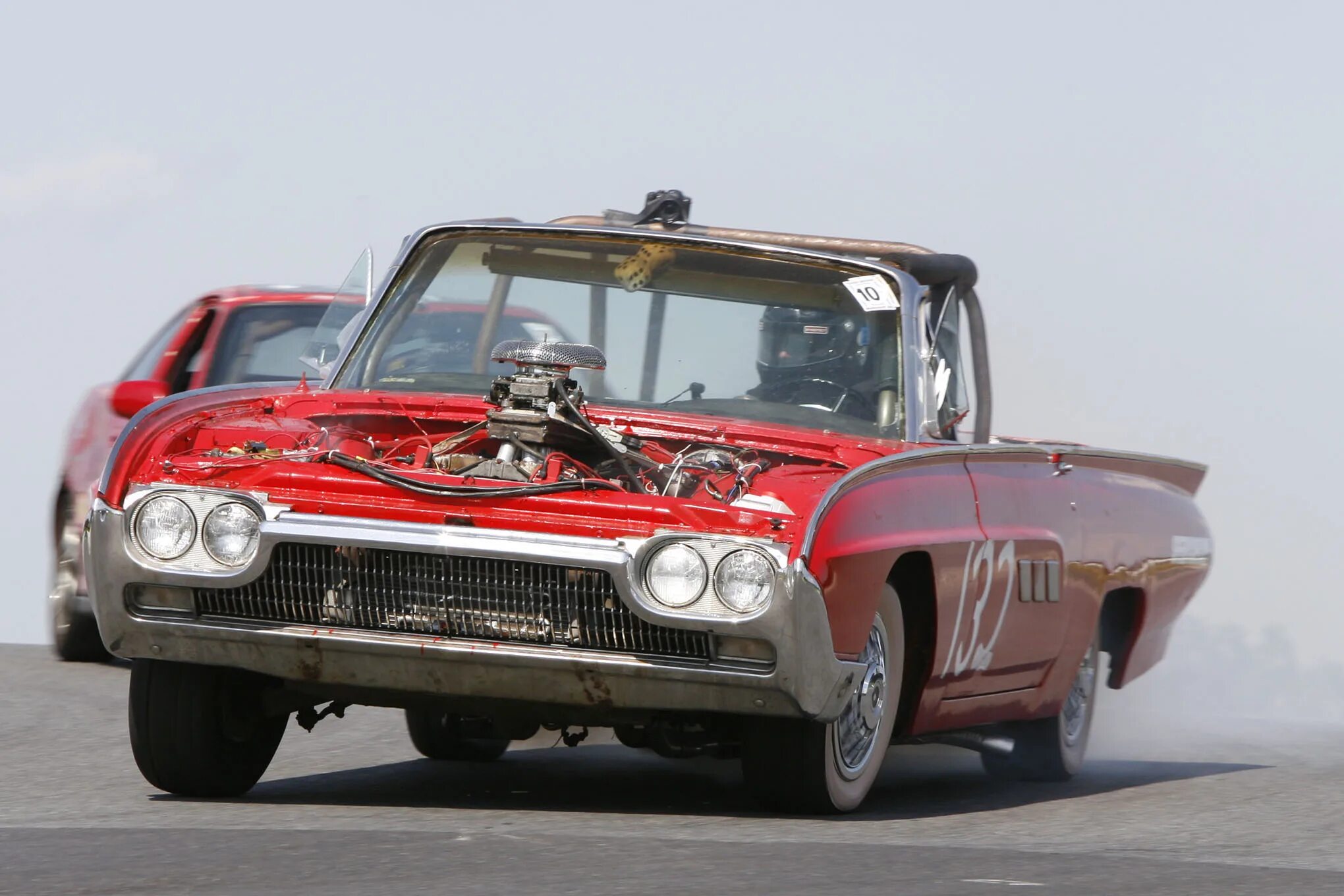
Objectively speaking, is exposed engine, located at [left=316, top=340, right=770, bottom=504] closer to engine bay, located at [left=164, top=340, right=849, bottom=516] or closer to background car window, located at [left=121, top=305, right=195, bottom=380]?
engine bay, located at [left=164, top=340, right=849, bottom=516]

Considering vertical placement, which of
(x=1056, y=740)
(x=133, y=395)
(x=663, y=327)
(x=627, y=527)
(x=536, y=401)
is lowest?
(x=1056, y=740)

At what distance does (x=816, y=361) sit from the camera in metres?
6.71

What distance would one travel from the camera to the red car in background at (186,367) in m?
10.5

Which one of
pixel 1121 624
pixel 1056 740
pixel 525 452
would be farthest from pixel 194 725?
pixel 1121 624

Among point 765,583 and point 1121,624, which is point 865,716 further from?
point 1121,624

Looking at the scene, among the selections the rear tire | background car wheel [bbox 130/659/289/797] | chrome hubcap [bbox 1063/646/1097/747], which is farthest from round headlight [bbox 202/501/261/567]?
the rear tire

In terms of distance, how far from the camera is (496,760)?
775 cm

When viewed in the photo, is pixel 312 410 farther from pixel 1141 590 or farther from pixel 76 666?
pixel 76 666

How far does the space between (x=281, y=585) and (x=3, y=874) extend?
113 centimetres

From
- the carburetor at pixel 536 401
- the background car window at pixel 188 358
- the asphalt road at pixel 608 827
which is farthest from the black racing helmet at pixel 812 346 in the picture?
the background car window at pixel 188 358

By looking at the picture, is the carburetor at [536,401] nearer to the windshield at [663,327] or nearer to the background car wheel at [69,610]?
the windshield at [663,327]

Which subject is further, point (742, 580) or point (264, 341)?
point (264, 341)

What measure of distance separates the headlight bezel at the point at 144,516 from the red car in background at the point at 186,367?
4723 mm

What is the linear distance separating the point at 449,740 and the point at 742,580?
95.9 inches
